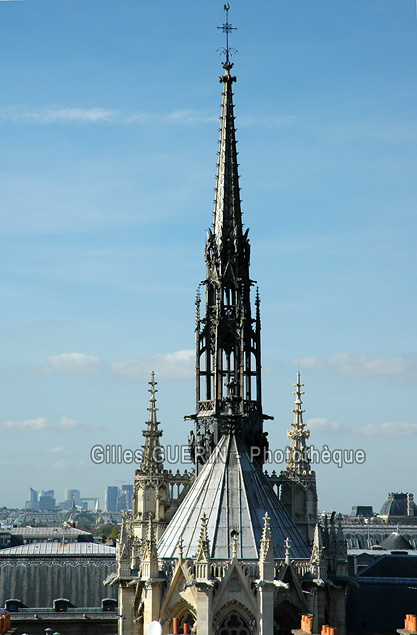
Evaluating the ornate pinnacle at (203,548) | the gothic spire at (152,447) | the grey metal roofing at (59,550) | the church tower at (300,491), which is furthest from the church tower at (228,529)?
the grey metal roofing at (59,550)

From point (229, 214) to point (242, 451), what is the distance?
17.0 m

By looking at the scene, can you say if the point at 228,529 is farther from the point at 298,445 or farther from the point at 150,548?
the point at 298,445

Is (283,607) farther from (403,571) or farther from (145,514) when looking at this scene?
(403,571)

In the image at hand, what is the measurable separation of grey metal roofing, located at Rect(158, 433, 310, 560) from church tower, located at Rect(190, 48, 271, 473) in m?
2.18

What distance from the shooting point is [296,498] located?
8850cm

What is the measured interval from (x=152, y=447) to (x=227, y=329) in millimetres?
16959

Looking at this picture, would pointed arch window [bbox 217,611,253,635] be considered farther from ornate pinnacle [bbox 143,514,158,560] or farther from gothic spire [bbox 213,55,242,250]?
gothic spire [bbox 213,55,242,250]

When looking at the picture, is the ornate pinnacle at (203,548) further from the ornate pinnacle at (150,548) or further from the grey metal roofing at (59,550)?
the grey metal roofing at (59,550)

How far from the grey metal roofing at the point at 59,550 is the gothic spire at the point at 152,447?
23.6 meters

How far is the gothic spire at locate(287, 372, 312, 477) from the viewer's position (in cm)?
8925

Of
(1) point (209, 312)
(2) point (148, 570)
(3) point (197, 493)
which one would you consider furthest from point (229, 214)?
(2) point (148, 570)

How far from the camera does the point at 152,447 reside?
3396 inches

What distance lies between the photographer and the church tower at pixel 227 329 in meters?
71.9

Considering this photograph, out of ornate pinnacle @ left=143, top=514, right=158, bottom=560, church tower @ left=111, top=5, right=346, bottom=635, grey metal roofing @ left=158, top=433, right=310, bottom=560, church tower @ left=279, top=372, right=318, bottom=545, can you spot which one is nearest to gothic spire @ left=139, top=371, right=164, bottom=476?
church tower @ left=111, top=5, right=346, bottom=635
